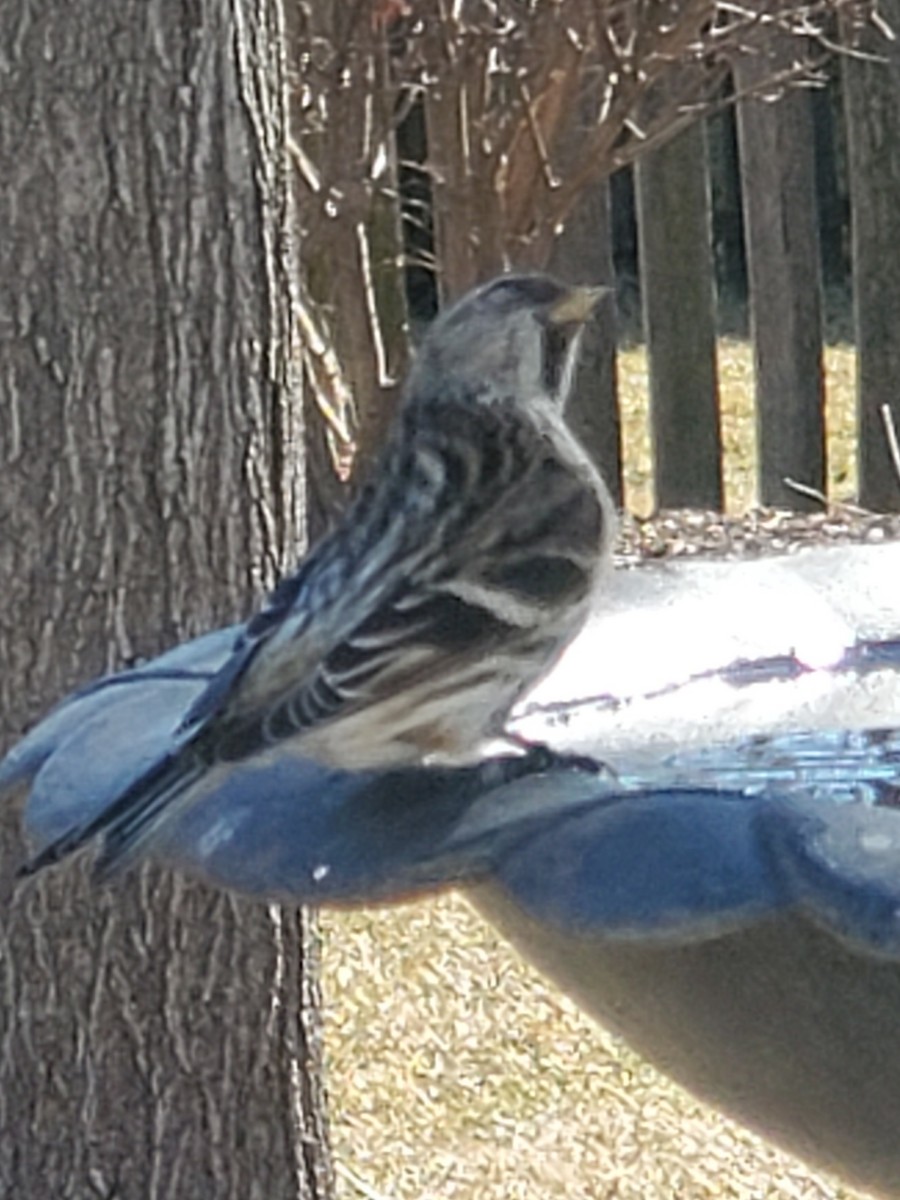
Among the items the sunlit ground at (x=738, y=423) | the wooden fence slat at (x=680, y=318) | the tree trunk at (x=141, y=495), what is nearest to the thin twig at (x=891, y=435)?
the wooden fence slat at (x=680, y=318)

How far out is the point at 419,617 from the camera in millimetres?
2869

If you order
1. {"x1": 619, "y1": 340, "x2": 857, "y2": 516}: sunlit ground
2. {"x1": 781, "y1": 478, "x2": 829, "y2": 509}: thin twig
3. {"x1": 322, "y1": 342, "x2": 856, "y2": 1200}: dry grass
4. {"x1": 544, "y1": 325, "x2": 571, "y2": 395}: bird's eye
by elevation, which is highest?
{"x1": 544, "y1": 325, "x2": 571, "y2": 395}: bird's eye

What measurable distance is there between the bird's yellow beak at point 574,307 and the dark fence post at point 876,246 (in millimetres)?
5511

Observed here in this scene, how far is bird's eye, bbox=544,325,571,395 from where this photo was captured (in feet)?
10.5

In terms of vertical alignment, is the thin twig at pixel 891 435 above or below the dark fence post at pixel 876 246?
below

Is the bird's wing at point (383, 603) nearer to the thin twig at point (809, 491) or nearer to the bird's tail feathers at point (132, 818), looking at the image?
the bird's tail feathers at point (132, 818)

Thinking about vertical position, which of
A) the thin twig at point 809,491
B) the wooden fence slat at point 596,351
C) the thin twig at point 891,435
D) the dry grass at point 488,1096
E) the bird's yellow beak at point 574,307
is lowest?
the dry grass at point 488,1096

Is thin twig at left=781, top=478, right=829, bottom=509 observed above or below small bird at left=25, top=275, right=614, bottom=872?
below

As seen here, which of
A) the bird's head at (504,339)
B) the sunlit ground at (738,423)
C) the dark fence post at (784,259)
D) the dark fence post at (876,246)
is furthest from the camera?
the sunlit ground at (738,423)

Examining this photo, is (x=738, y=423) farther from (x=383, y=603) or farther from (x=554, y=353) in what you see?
(x=383, y=603)

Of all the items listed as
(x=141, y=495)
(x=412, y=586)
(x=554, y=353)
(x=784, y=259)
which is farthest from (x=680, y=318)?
(x=412, y=586)

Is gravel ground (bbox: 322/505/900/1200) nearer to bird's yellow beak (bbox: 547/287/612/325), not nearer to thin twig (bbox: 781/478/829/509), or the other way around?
thin twig (bbox: 781/478/829/509)

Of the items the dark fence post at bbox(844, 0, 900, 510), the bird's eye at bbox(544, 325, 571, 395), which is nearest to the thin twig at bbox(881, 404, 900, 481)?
the dark fence post at bbox(844, 0, 900, 510)

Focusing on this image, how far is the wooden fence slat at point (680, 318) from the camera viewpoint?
887cm
